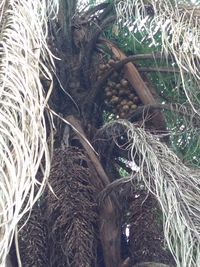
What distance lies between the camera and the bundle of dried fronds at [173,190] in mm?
3084

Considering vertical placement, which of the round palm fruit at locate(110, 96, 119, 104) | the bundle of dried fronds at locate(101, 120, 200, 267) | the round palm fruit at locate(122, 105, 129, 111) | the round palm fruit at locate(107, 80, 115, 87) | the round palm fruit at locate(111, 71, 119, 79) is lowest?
the bundle of dried fronds at locate(101, 120, 200, 267)

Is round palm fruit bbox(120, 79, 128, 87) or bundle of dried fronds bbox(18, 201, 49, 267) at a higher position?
round palm fruit bbox(120, 79, 128, 87)

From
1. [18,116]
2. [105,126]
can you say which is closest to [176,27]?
[105,126]

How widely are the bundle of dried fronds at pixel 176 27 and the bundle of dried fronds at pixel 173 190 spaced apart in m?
0.32

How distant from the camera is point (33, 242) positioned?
11.2 feet

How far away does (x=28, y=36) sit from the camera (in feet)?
8.05

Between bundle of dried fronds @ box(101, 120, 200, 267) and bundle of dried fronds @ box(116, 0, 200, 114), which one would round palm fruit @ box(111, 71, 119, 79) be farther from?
bundle of dried fronds @ box(101, 120, 200, 267)

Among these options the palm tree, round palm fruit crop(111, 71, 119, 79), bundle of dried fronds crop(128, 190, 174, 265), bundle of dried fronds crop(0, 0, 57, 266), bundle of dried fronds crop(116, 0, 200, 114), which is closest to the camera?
bundle of dried fronds crop(0, 0, 57, 266)

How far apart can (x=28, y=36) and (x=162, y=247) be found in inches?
61.5

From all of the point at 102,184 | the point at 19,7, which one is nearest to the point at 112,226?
the point at 102,184

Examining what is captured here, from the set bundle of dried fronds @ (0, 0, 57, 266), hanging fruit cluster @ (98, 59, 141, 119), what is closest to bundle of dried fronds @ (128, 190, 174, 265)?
hanging fruit cluster @ (98, 59, 141, 119)

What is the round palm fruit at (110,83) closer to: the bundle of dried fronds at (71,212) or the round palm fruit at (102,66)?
the round palm fruit at (102,66)

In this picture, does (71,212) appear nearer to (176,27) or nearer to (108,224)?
(108,224)

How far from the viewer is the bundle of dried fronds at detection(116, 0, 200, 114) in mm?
3361
